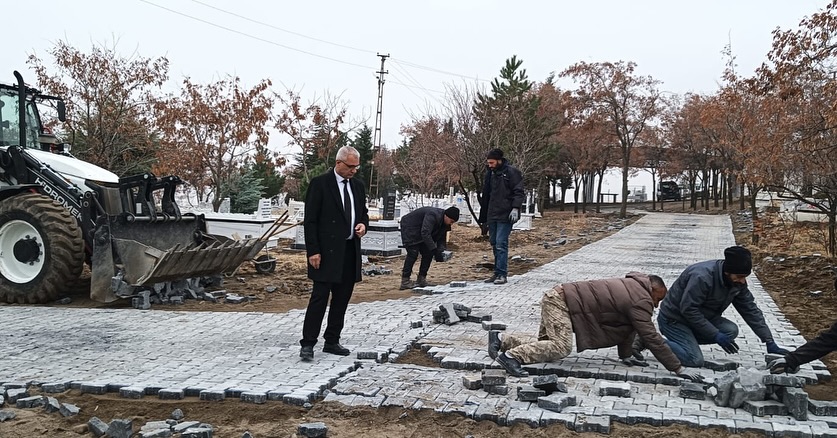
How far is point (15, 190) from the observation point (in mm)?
9797

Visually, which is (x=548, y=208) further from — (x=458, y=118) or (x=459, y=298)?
(x=459, y=298)

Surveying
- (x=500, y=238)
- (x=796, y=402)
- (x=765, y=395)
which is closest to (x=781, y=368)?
(x=765, y=395)

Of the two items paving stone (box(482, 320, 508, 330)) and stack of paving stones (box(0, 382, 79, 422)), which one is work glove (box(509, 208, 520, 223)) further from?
stack of paving stones (box(0, 382, 79, 422))

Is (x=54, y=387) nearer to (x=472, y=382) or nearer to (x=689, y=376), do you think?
(x=472, y=382)

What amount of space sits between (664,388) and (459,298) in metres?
4.49

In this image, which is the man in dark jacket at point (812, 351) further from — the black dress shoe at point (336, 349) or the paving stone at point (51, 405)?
the paving stone at point (51, 405)

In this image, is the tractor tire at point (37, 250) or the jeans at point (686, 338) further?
the tractor tire at point (37, 250)

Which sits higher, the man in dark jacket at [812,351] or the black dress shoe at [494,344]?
the man in dark jacket at [812,351]

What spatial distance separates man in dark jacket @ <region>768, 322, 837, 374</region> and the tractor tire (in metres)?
8.32

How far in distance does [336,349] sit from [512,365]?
5.46 feet

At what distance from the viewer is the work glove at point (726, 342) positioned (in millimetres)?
5828

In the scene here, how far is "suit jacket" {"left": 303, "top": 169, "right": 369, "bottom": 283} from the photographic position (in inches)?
239

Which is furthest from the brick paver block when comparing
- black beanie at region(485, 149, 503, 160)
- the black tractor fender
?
the black tractor fender

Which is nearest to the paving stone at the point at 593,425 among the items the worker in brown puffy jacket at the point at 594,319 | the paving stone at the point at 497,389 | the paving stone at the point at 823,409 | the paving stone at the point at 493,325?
the paving stone at the point at 497,389
